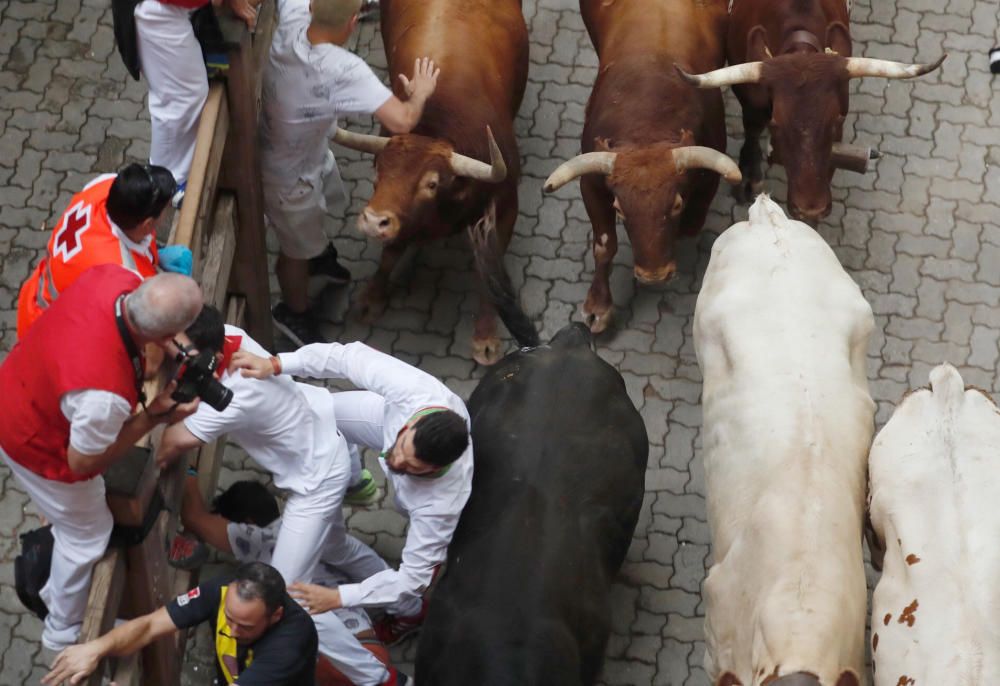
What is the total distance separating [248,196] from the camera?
734cm

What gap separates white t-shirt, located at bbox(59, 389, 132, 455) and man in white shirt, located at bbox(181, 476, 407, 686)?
158 centimetres

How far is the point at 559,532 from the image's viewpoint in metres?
6.21

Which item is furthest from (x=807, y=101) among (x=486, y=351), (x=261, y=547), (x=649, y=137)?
(x=261, y=547)

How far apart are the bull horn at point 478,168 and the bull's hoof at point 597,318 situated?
1201 millimetres

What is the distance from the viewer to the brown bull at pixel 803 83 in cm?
783

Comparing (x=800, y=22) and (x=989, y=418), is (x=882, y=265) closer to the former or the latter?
(x=800, y=22)

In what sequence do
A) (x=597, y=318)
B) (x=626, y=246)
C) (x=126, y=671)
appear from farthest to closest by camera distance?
1. (x=626, y=246)
2. (x=597, y=318)
3. (x=126, y=671)

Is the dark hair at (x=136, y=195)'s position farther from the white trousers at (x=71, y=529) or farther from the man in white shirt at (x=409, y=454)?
the white trousers at (x=71, y=529)

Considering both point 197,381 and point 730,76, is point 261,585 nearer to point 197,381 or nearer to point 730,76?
point 197,381

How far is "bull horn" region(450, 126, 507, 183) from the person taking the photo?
742 cm

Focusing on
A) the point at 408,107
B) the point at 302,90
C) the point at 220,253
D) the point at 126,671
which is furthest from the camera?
the point at 408,107

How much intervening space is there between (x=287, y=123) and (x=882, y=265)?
3963 mm

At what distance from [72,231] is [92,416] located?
1173 mm

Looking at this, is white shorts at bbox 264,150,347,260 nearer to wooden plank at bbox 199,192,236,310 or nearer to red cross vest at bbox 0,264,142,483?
wooden plank at bbox 199,192,236,310
